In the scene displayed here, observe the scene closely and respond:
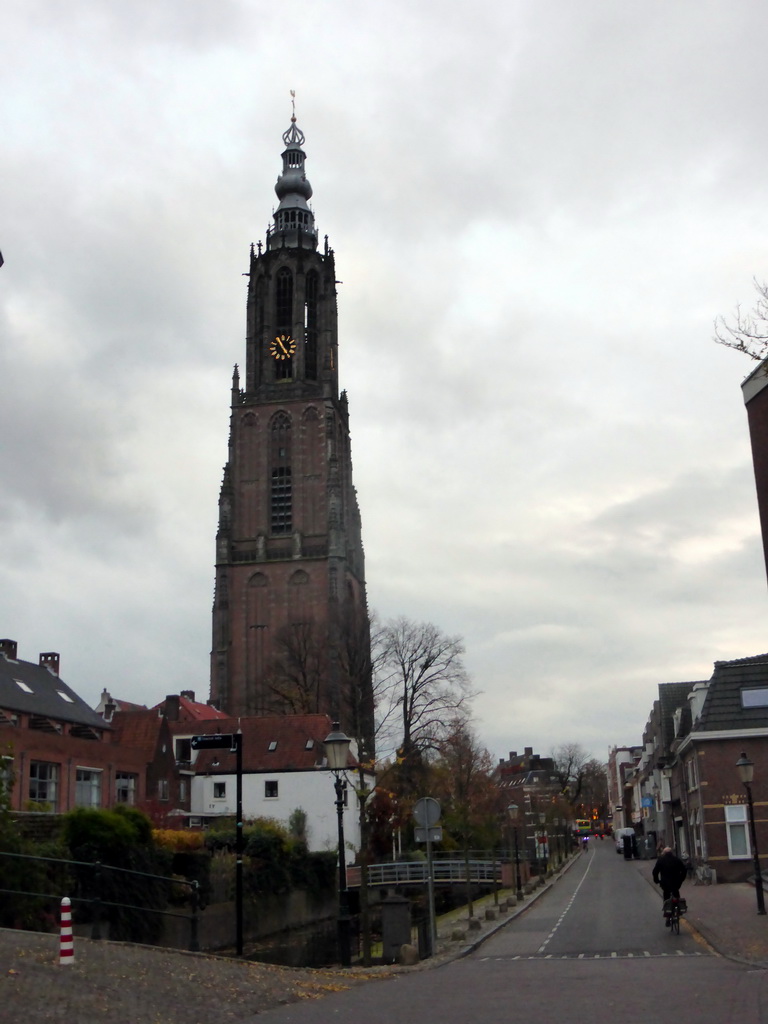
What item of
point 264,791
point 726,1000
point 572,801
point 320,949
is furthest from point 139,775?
point 572,801

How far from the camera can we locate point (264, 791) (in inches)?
2265

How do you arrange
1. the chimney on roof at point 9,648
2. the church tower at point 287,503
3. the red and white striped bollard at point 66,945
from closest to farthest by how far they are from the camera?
the red and white striped bollard at point 66,945 → the chimney on roof at point 9,648 → the church tower at point 287,503

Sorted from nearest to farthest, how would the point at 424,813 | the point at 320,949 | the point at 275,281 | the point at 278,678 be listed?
1. the point at 424,813
2. the point at 320,949
3. the point at 278,678
4. the point at 275,281

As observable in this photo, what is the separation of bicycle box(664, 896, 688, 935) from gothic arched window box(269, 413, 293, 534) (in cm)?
7551

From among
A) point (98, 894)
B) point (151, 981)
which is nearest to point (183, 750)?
point (98, 894)

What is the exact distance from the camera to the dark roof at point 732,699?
3792cm

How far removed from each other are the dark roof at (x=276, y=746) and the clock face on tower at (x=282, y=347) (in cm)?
5066

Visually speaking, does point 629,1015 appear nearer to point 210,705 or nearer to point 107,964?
point 107,964

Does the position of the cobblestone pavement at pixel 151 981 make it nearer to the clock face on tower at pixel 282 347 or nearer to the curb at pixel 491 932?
the curb at pixel 491 932

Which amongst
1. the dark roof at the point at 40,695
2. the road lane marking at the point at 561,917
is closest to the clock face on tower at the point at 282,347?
the dark roof at the point at 40,695

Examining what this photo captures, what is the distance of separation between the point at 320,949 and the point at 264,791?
20836 millimetres

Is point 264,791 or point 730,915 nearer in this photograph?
point 730,915

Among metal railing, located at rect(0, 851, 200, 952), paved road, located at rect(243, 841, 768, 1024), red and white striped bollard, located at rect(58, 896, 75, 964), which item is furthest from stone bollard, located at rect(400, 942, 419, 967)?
red and white striped bollard, located at rect(58, 896, 75, 964)

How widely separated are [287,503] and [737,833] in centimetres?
6432
